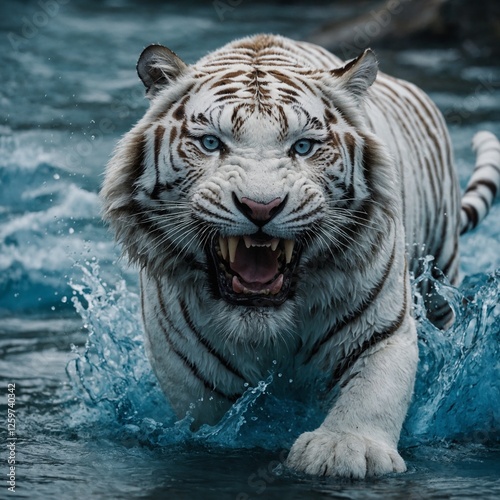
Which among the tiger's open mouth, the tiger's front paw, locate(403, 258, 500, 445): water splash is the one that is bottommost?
the tiger's front paw

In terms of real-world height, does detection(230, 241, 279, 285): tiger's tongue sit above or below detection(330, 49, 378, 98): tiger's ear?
below

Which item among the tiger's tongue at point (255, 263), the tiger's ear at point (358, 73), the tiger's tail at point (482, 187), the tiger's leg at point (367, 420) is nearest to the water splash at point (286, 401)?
the tiger's leg at point (367, 420)

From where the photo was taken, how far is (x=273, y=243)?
2.42 m

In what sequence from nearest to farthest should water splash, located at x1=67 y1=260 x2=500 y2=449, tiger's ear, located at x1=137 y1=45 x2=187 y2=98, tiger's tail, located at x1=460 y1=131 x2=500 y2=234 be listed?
1. tiger's ear, located at x1=137 y1=45 x2=187 y2=98
2. water splash, located at x1=67 y1=260 x2=500 y2=449
3. tiger's tail, located at x1=460 y1=131 x2=500 y2=234

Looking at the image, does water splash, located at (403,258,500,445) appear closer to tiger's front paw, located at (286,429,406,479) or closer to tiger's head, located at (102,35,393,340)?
tiger's front paw, located at (286,429,406,479)

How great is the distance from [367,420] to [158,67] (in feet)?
3.16

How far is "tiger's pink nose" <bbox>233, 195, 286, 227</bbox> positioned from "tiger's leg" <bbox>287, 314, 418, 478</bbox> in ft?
1.69

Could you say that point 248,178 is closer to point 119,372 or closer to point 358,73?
point 358,73

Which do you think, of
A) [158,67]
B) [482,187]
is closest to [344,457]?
[158,67]

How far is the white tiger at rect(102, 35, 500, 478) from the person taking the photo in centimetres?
244

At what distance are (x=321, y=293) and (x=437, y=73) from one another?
19.9 feet

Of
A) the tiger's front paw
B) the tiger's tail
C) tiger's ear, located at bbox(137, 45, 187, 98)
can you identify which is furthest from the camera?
the tiger's tail

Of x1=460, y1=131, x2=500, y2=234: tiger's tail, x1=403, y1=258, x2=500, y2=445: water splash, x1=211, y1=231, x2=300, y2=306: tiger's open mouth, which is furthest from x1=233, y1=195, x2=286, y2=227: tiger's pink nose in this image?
x1=460, y1=131, x2=500, y2=234: tiger's tail

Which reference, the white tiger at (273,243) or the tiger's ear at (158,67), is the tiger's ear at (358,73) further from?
the tiger's ear at (158,67)
